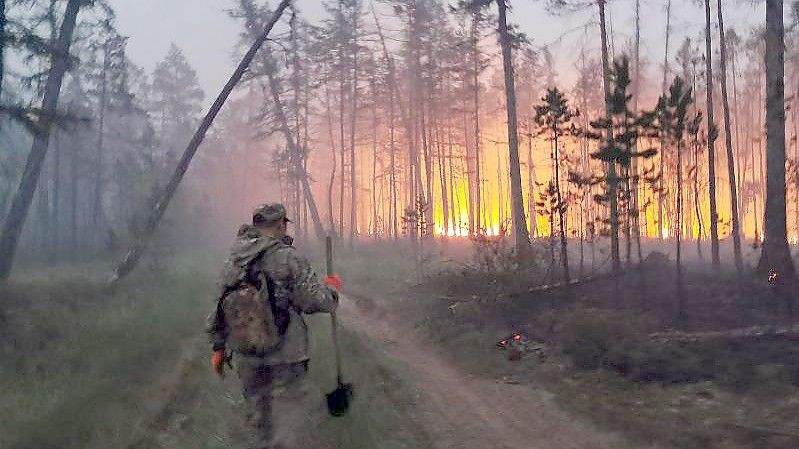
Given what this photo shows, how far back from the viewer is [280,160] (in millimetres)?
40156

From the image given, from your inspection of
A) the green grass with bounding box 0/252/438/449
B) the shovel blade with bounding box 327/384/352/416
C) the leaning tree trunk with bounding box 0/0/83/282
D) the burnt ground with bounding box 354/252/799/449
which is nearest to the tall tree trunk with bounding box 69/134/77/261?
the leaning tree trunk with bounding box 0/0/83/282

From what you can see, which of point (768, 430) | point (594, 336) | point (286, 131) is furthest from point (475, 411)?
point (286, 131)

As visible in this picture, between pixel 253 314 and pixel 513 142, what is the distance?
13.7 metres

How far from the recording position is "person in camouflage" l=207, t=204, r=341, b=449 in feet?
14.1

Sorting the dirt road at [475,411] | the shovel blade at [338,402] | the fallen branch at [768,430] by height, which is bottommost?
the dirt road at [475,411]

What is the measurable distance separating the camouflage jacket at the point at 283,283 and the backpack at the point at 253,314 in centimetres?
2

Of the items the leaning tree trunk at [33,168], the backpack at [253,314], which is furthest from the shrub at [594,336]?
the leaning tree trunk at [33,168]

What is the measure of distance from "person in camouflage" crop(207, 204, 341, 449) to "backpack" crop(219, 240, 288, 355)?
0.02 meters

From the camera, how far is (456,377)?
9320 millimetres

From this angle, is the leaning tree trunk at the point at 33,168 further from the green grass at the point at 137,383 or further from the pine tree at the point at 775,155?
the pine tree at the point at 775,155

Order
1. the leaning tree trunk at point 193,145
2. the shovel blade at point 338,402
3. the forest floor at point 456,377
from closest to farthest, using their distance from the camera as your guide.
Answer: the shovel blade at point 338,402 < the forest floor at point 456,377 < the leaning tree trunk at point 193,145

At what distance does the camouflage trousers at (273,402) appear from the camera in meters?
4.38

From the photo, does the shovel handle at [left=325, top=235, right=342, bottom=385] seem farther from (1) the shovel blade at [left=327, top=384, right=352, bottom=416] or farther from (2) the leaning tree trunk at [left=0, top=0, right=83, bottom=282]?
(2) the leaning tree trunk at [left=0, top=0, right=83, bottom=282]

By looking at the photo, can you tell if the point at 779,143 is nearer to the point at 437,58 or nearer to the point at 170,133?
the point at 437,58
